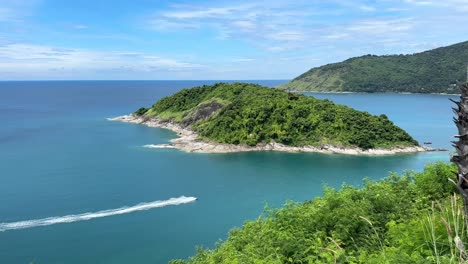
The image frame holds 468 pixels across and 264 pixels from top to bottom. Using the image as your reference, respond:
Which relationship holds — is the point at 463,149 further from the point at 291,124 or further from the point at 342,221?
the point at 291,124

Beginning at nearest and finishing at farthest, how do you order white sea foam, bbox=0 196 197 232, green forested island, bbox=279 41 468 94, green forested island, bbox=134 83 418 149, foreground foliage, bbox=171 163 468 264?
1. foreground foliage, bbox=171 163 468 264
2. white sea foam, bbox=0 196 197 232
3. green forested island, bbox=134 83 418 149
4. green forested island, bbox=279 41 468 94

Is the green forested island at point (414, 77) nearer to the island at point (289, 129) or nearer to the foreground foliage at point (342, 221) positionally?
the island at point (289, 129)

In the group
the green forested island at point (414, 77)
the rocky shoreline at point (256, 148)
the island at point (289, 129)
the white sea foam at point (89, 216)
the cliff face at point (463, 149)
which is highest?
the green forested island at point (414, 77)

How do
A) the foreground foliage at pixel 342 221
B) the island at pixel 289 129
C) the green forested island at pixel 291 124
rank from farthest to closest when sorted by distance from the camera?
the green forested island at pixel 291 124 < the island at pixel 289 129 < the foreground foliage at pixel 342 221

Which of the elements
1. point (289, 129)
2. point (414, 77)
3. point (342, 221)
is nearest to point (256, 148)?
point (289, 129)

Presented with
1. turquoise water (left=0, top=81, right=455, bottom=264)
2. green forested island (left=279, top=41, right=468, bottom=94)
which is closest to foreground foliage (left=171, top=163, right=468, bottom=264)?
turquoise water (left=0, top=81, right=455, bottom=264)

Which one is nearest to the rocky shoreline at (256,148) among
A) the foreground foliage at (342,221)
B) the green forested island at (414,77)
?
the foreground foliage at (342,221)

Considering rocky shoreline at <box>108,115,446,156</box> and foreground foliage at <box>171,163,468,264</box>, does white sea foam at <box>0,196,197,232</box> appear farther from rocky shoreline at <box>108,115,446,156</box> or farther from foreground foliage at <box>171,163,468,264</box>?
rocky shoreline at <box>108,115,446,156</box>
